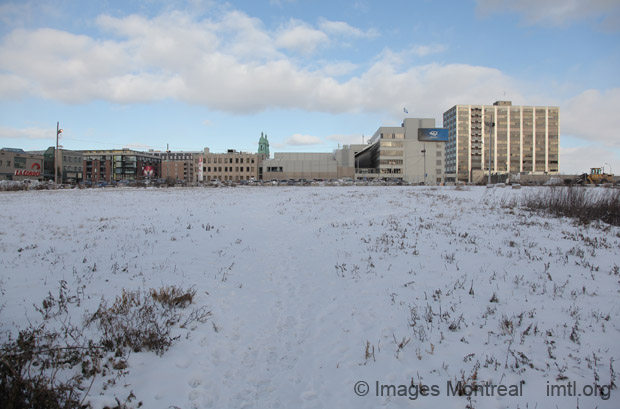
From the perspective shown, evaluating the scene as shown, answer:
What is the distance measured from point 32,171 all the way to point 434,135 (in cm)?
14994

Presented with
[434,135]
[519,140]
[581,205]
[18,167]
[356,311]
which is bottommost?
[356,311]

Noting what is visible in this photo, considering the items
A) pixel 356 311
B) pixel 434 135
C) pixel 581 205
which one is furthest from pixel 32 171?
pixel 434 135

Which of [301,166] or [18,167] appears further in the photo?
[301,166]

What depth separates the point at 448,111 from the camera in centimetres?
19850

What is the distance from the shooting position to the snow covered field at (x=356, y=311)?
4.02 m

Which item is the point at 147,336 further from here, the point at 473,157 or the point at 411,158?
the point at 473,157

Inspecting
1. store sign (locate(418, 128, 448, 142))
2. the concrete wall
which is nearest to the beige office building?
the concrete wall

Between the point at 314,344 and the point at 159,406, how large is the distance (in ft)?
8.03

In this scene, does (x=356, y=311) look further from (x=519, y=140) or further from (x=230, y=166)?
(x=519, y=140)

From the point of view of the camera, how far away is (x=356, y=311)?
6.41m

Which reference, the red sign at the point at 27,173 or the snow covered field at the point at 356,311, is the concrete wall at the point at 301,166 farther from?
the snow covered field at the point at 356,311

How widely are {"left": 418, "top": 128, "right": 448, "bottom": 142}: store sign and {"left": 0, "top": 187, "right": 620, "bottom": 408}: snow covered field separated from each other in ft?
417

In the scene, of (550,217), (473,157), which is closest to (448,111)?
(473,157)

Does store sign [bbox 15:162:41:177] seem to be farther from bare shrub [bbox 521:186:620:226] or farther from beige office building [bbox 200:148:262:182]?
bare shrub [bbox 521:186:620:226]
